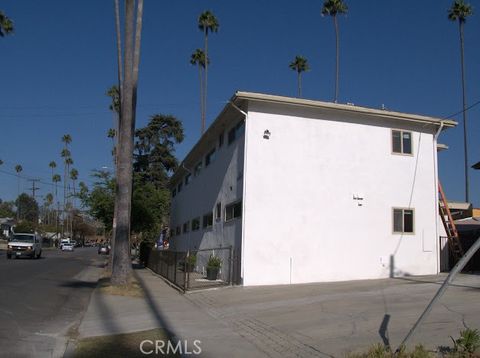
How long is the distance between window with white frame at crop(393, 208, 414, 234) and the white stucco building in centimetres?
4

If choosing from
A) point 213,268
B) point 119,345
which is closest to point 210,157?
point 213,268

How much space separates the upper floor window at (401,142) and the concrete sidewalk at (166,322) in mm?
10285

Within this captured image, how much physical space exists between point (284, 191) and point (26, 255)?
3263cm

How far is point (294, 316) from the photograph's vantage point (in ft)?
40.3

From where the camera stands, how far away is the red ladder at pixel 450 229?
22.7 m

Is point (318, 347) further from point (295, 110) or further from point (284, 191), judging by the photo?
point (295, 110)

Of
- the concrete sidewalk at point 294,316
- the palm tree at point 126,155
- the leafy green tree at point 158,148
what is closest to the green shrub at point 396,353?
the concrete sidewalk at point 294,316

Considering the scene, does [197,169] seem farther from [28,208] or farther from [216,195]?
[28,208]

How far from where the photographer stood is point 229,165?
901 inches

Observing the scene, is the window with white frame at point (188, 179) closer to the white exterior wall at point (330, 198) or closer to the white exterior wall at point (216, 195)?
the white exterior wall at point (216, 195)

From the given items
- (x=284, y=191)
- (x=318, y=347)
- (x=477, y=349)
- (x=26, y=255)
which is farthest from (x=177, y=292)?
(x=26, y=255)

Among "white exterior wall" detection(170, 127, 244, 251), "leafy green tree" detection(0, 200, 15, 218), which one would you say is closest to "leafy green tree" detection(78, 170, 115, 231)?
"white exterior wall" detection(170, 127, 244, 251)

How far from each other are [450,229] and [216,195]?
32.0ft

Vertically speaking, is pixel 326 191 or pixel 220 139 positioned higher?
pixel 220 139
